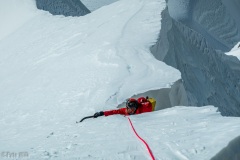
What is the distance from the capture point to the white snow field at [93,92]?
8.28ft

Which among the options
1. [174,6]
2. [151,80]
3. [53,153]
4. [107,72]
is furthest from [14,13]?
[174,6]

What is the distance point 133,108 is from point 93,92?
2.75ft

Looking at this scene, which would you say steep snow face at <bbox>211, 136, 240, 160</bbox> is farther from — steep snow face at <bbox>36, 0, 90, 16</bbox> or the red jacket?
steep snow face at <bbox>36, 0, 90, 16</bbox>

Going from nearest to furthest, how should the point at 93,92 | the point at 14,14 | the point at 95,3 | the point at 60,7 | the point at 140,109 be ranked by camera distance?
the point at 140,109 → the point at 93,92 → the point at 14,14 → the point at 60,7 → the point at 95,3

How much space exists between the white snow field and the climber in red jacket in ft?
0.21

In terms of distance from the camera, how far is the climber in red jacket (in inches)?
136

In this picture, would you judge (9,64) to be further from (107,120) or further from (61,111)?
(107,120)

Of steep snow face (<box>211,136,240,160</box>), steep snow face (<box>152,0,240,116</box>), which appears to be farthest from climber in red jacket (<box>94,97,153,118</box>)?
steep snow face (<box>211,136,240,160</box>)

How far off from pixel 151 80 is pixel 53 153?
198 centimetres

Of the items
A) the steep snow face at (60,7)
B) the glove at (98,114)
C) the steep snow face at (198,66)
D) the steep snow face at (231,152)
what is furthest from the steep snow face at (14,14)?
the steep snow face at (231,152)

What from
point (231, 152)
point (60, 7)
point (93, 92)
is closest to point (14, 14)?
point (60, 7)

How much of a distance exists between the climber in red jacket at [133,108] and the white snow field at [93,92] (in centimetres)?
6

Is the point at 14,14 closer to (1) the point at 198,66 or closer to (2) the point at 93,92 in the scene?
(1) the point at 198,66

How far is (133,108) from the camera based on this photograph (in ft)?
11.3
